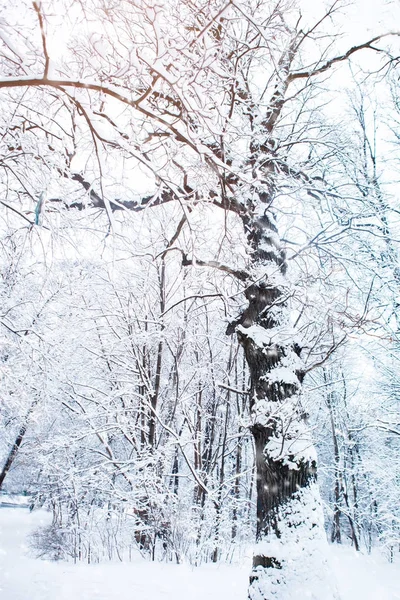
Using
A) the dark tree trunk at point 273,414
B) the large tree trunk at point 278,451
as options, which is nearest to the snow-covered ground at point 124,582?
the large tree trunk at point 278,451

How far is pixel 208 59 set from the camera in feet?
5.90

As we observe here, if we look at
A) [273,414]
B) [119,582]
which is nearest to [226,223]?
[273,414]

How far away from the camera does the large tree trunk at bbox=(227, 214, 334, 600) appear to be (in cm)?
254

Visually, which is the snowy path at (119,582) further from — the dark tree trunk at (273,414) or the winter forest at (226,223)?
the dark tree trunk at (273,414)

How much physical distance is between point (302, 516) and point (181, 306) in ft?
17.5

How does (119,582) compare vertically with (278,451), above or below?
below

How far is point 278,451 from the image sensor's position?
9.37ft

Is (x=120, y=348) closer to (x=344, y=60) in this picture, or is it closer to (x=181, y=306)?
(x=181, y=306)

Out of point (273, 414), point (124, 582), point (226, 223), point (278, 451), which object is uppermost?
point (226, 223)

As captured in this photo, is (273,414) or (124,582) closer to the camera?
(273,414)

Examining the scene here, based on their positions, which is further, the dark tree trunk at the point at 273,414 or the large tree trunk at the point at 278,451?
the dark tree trunk at the point at 273,414

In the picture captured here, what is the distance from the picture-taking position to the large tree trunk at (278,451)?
254 centimetres

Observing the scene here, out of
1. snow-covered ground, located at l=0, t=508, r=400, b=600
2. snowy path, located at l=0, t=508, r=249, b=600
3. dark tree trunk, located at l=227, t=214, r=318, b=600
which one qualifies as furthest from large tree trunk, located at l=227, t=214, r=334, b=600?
snowy path, located at l=0, t=508, r=249, b=600

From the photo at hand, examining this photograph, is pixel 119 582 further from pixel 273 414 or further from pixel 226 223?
pixel 226 223
